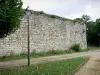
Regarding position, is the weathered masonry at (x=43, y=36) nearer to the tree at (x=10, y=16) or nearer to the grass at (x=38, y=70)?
the tree at (x=10, y=16)

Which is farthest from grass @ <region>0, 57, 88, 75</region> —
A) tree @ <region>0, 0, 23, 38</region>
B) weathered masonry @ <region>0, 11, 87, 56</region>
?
weathered masonry @ <region>0, 11, 87, 56</region>

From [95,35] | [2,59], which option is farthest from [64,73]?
[95,35]

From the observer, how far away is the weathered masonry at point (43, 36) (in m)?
27.0

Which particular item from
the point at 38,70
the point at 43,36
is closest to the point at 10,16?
the point at 38,70

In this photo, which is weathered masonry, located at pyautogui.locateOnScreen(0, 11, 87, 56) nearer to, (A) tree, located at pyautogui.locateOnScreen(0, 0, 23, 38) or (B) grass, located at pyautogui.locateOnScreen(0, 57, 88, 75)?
(A) tree, located at pyautogui.locateOnScreen(0, 0, 23, 38)

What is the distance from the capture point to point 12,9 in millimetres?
17250

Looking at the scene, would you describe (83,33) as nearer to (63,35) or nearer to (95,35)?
(63,35)

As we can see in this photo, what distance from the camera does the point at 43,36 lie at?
105 ft

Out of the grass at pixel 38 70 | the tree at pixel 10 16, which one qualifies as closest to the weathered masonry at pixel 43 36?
the tree at pixel 10 16

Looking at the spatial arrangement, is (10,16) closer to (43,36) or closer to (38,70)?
(38,70)

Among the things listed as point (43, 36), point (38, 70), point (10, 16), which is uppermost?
point (10, 16)

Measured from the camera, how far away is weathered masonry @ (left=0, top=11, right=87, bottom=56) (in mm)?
27000

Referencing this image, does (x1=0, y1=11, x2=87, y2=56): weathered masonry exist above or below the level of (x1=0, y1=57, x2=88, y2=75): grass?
above

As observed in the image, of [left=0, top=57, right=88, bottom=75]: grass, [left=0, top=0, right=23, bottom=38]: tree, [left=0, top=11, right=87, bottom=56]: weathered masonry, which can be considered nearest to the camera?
[left=0, top=57, right=88, bottom=75]: grass
